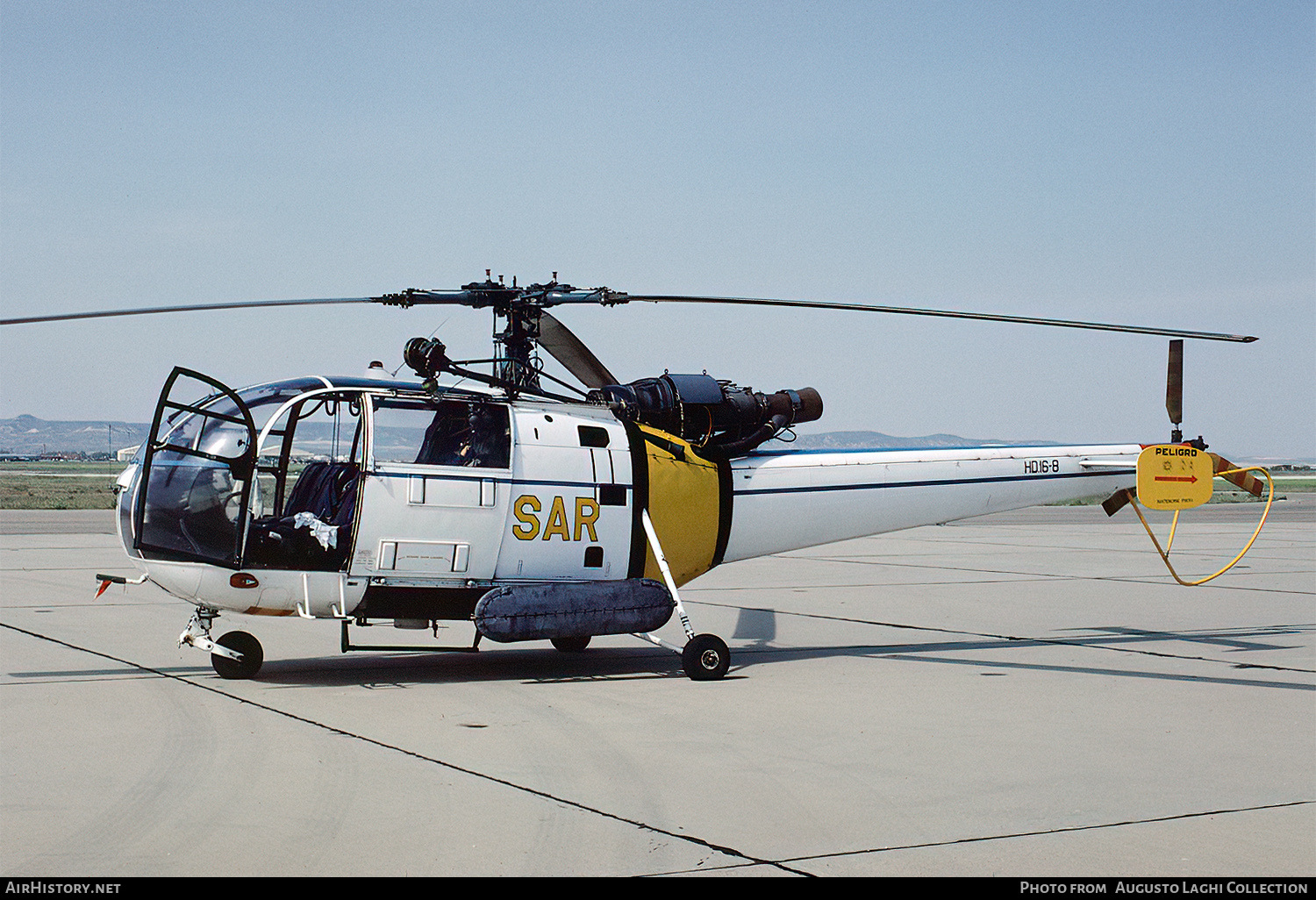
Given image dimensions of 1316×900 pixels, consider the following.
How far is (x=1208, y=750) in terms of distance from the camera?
7609mm

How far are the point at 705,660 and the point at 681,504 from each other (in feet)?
5.12

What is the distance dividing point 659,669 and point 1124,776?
15.6 ft

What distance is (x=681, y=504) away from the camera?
11.2 meters

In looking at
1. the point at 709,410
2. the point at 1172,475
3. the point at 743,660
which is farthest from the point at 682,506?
the point at 1172,475

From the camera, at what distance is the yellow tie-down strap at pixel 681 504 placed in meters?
11.0

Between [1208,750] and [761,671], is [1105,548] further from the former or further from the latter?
[1208,750]

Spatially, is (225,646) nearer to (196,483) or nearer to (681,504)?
(196,483)

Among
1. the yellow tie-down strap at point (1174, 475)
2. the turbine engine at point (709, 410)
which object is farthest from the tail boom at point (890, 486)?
the yellow tie-down strap at point (1174, 475)

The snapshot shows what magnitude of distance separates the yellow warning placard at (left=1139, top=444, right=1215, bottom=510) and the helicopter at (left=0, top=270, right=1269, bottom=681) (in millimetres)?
2510

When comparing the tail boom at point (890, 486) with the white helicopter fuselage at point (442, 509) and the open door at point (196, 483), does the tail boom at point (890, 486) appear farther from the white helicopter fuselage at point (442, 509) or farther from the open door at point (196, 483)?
the open door at point (196, 483)

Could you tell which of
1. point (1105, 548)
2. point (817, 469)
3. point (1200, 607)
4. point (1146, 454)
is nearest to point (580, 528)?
point (817, 469)

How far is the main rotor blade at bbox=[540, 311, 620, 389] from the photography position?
10.6 m

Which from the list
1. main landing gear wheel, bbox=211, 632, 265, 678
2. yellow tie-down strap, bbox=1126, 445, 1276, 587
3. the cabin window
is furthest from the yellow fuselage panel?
yellow tie-down strap, bbox=1126, 445, 1276, 587

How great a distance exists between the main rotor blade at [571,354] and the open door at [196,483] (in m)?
2.58
